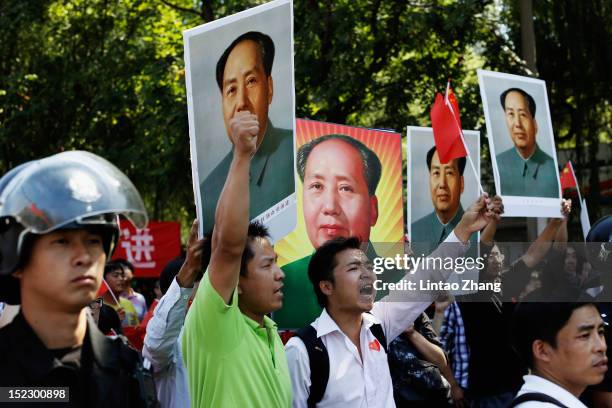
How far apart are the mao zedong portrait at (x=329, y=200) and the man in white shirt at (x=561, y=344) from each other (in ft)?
5.93

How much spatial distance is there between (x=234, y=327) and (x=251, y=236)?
648 millimetres

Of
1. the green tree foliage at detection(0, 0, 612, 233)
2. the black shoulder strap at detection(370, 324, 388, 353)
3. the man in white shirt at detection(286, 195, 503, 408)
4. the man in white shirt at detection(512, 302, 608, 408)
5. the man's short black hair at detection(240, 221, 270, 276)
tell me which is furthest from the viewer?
Result: the green tree foliage at detection(0, 0, 612, 233)

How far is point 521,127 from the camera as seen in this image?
230 inches

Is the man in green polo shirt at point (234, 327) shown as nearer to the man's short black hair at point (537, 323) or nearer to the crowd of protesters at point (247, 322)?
the crowd of protesters at point (247, 322)

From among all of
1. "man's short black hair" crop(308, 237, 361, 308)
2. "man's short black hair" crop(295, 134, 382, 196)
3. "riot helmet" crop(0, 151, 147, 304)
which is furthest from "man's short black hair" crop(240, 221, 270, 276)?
"man's short black hair" crop(295, 134, 382, 196)

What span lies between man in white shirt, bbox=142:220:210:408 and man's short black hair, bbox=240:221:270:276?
0.47 feet

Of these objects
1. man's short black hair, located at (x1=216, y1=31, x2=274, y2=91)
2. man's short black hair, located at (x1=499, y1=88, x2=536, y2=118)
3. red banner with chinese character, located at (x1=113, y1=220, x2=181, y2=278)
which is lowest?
man's short black hair, located at (x1=216, y1=31, x2=274, y2=91)

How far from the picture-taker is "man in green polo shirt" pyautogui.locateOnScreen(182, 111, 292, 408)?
261 centimetres

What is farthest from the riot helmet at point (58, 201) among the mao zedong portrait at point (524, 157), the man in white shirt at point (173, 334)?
the mao zedong portrait at point (524, 157)

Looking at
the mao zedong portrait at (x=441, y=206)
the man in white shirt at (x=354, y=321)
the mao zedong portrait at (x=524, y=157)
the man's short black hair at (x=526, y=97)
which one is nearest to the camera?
the man in white shirt at (x=354, y=321)

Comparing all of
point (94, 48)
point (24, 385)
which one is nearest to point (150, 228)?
point (94, 48)

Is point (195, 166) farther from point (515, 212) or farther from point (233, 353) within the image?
point (515, 212)

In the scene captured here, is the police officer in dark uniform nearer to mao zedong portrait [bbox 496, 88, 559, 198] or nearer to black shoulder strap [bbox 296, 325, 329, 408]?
black shoulder strap [bbox 296, 325, 329, 408]

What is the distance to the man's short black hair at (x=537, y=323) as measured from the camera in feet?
9.57
